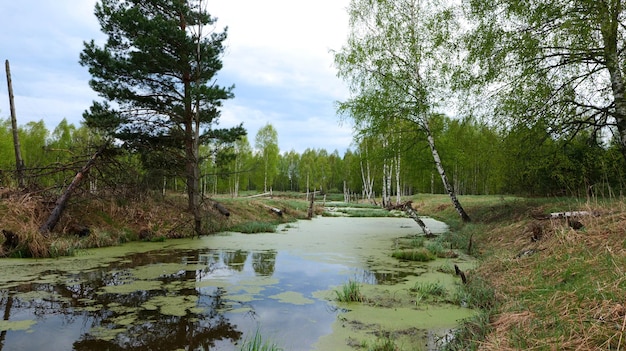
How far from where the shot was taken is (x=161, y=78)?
1184 cm

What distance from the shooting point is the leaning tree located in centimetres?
1063

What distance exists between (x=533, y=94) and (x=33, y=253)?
11356 mm

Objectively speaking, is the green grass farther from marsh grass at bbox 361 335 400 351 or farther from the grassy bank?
Result: marsh grass at bbox 361 335 400 351

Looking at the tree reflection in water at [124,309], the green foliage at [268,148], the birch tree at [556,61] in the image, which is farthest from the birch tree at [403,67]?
the green foliage at [268,148]

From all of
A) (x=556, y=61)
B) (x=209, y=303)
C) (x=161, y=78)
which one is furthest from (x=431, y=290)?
(x=161, y=78)

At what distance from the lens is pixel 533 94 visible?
8.32 meters

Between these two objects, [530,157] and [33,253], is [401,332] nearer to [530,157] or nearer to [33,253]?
[33,253]

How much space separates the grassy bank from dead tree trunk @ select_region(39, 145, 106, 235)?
28.1 ft

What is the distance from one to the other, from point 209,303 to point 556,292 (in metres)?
3.66

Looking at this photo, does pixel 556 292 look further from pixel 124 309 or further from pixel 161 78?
pixel 161 78

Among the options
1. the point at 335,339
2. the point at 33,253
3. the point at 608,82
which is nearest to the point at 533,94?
the point at 608,82

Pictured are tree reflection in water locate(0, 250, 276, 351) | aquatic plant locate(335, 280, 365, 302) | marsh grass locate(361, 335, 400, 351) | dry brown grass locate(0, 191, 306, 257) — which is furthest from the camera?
dry brown grass locate(0, 191, 306, 257)

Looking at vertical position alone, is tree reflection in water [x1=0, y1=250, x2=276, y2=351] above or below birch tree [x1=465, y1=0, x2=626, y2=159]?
below

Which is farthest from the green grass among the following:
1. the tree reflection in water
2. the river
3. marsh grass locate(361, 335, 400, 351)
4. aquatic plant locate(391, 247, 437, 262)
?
marsh grass locate(361, 335, 400, 351)
